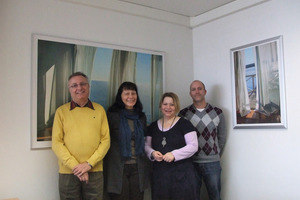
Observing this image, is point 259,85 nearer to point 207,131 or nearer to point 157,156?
point 207,131

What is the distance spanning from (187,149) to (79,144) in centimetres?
93

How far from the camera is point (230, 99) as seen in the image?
3373 millimetres

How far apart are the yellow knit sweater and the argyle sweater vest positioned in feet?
3.30

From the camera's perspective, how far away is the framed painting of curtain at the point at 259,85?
288cm

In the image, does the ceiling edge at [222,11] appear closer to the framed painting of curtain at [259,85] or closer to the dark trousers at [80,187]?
the framed painting of curtain at [259,85]

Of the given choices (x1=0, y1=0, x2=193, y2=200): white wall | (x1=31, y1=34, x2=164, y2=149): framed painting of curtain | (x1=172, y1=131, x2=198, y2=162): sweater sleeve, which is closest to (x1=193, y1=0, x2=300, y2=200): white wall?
(x1=31, y1=34, x2=164, y2=149): framed painting of curtain

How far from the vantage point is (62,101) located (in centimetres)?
283

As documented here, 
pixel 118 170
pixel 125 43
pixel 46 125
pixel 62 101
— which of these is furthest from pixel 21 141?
pixel 125 43

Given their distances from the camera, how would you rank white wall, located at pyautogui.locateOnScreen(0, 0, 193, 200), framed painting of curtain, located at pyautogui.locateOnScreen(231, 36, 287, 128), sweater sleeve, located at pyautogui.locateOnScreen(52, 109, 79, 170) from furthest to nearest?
framed painting of curtain, located at pyautogui.locateOnScreen(231, 36, 287, 128)
white wall, located at pyautogui.locateOnScreen(0, 0, 193, 200)
sweater sleeve, located at pyautogui.locateOnScreen(52, 109, 79, 170)

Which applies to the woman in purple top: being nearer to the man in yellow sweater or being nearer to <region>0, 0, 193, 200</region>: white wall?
the man in yellow sweater

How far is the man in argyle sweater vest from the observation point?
3.12 metres

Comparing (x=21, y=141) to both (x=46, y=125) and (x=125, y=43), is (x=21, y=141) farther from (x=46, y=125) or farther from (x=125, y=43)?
(x=125, y=43)

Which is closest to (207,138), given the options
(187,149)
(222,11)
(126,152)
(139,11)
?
(187,149)

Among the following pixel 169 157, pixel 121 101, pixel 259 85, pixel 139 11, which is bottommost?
pixel 169 157
